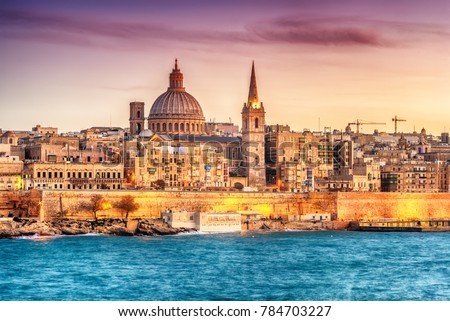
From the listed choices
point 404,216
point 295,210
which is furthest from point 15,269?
point 404,216

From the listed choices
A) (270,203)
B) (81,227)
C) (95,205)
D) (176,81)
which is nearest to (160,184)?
(270,203)

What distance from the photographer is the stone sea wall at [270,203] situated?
30406 mm

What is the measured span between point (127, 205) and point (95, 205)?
2.88 feet

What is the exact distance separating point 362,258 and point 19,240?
801 centimetres

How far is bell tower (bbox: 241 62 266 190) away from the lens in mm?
38500

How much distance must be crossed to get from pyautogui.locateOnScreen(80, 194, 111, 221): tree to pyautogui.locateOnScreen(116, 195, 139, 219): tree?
328mm

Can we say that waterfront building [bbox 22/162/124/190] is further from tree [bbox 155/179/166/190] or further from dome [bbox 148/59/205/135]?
dome [bbox 148/59/205/135]

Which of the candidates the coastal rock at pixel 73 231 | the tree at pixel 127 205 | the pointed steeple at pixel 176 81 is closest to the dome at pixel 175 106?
the pointed steeple at pixel 176 81

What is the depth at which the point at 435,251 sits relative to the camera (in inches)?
946

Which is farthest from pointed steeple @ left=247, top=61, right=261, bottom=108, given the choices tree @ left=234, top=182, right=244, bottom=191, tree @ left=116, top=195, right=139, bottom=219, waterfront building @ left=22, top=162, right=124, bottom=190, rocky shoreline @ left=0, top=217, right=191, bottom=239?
rocky shoreline @ left=0, top=217, right=191, bottom=239

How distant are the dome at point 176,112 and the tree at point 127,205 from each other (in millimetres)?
11670

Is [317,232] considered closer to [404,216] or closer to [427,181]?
[404,216]

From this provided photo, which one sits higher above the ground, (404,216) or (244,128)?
(244,128)
